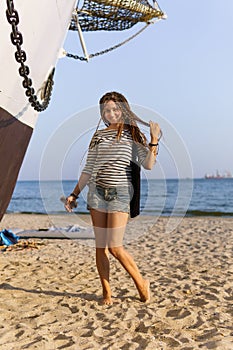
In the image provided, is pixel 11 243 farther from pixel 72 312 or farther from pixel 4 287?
pixel 72 312

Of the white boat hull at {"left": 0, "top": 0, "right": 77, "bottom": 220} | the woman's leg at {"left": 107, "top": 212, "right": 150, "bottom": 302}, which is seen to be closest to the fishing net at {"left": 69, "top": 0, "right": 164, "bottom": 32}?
the white boat hull at {"left": 0, "top": 0, "right": 77, "bottom": 220}

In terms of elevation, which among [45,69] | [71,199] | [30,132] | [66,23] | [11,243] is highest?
[66,23]

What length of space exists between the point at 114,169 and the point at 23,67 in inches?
41.5

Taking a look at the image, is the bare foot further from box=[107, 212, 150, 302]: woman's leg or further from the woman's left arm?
the woman's left arm

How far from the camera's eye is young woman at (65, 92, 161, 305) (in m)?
3.45

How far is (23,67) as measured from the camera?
286cm

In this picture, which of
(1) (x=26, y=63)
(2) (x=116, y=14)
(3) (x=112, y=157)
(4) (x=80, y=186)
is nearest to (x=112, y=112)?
(3) (x=112, y=157)

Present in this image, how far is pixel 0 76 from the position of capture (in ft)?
9.94

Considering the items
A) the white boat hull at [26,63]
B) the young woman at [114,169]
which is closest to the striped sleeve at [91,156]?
the young woman at [114,169]

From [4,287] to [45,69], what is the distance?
216 cm

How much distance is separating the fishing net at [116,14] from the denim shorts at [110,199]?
3.27 metres

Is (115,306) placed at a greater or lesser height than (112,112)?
lesser

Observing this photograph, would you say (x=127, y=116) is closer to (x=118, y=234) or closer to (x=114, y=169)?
(x=114, y=169)

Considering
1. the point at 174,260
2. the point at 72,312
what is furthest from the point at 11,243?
the point at 72,312
